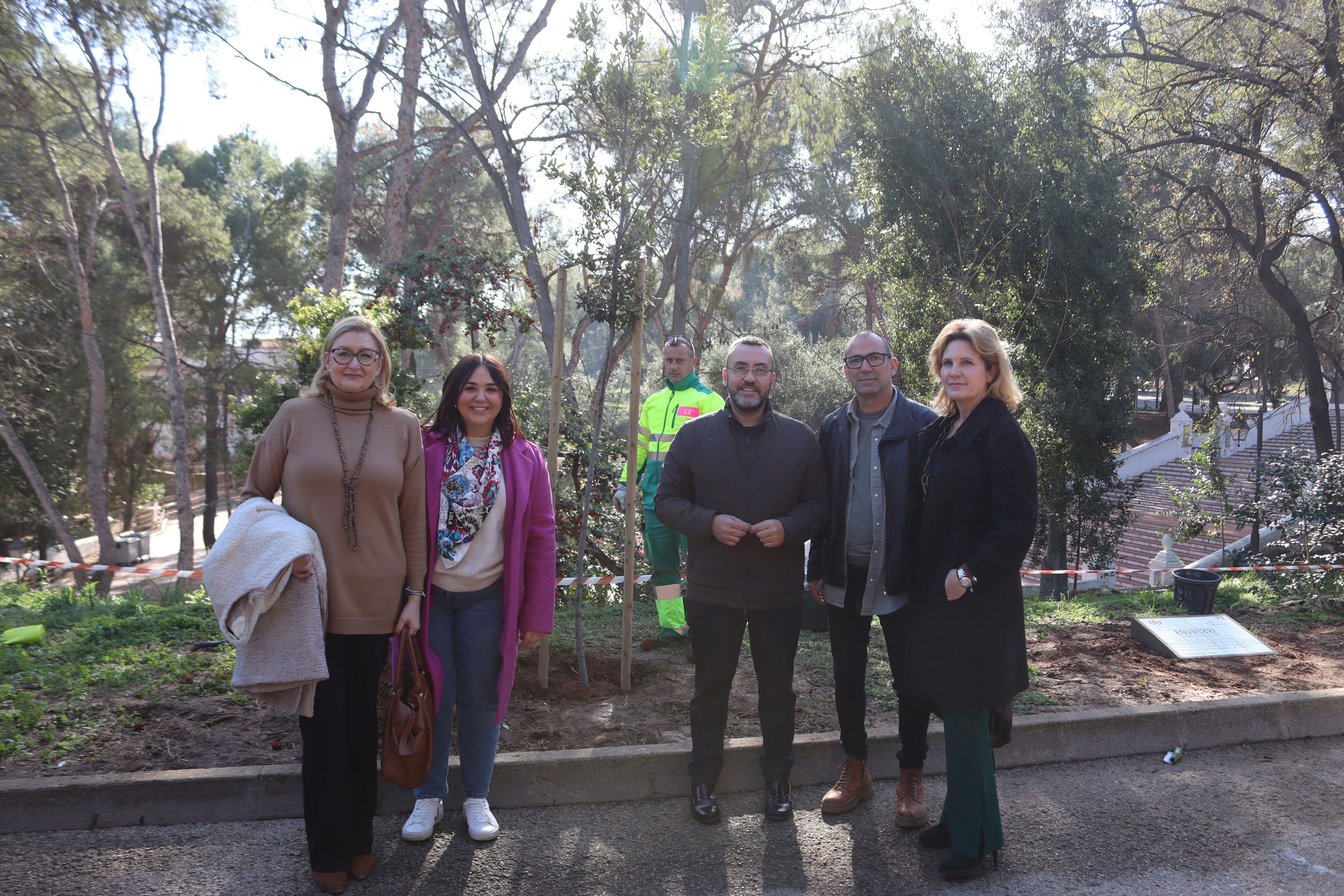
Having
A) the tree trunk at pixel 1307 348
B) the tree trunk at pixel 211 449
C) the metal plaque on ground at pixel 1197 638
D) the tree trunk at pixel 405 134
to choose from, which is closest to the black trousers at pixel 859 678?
the metal plaque on ground at pixel 1197 638

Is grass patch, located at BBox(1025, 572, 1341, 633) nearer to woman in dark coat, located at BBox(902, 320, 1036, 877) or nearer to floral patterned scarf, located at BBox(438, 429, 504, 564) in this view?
woman in dark coat, located at BBox(902, 320, 1036, 877)

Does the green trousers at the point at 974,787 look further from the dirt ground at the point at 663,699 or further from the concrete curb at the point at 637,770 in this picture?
the dirt ground at the point at 663,699

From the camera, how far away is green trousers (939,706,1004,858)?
3.21 metres

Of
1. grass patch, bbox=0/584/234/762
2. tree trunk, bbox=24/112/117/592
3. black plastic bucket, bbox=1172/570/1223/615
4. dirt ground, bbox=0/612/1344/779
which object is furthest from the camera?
tree trunk, bbox=24/112/117/592

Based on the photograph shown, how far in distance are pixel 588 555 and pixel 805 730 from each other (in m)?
4.37

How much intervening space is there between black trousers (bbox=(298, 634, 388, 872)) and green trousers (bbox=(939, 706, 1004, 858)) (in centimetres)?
217

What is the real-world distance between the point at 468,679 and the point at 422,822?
0.59 meters

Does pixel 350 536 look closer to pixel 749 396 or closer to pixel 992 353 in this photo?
pixel 749 396

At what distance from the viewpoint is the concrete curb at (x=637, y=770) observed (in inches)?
140

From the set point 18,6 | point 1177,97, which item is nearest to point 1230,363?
point 1177,97

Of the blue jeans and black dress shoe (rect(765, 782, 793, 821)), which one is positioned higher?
the blue jeans

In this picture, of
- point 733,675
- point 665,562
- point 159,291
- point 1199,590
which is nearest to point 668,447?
point 665,562

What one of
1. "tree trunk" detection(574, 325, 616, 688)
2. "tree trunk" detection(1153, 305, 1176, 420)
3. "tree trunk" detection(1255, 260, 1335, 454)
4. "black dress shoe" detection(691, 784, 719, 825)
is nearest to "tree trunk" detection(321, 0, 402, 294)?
"tree trunk" detection(574, 325, 616, 688)

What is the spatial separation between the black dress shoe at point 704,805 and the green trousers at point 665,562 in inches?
77.9
